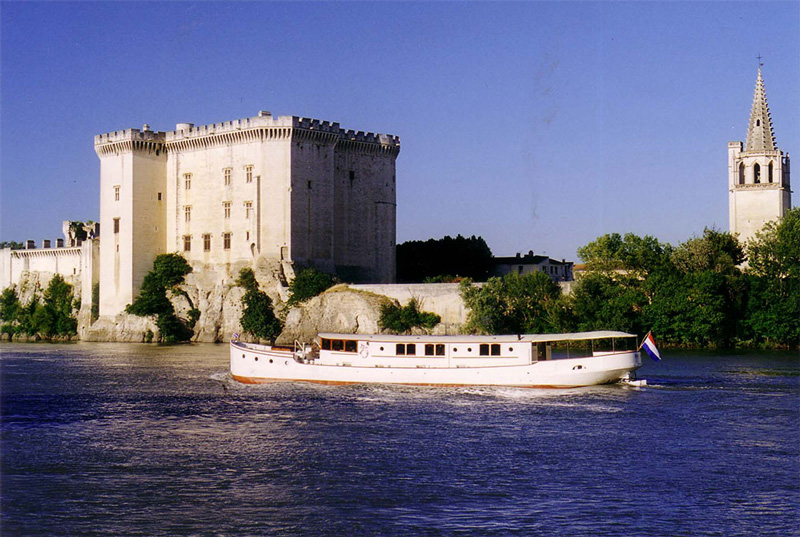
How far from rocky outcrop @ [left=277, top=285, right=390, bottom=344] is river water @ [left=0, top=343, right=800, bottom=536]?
81.7ft

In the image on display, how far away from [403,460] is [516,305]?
39.3m

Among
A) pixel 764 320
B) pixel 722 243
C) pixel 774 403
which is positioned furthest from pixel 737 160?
pixel 774 403

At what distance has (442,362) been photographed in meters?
41.8

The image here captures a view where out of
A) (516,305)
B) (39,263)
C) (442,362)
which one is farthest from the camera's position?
(39,263)

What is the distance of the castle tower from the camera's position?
8006cm

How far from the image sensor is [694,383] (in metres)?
40.8

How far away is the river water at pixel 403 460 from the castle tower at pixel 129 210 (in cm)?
3846

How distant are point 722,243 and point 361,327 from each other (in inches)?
893

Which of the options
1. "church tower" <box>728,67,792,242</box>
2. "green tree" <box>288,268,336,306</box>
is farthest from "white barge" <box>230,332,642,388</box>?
"church tower" <box>728,67,792,242</box>

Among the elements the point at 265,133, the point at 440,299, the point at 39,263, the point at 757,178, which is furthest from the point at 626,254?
the point at 39,263

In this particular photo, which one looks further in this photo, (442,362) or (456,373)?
(442,362)

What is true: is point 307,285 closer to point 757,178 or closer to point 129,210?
point 129,210

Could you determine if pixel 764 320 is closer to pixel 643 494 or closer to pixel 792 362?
pixel 792 362

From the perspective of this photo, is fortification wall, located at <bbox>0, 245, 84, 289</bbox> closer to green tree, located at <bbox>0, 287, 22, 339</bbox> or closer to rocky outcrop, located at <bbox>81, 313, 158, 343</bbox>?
green tree, located at <bbox>0, 287, 22, 339</bbox>
